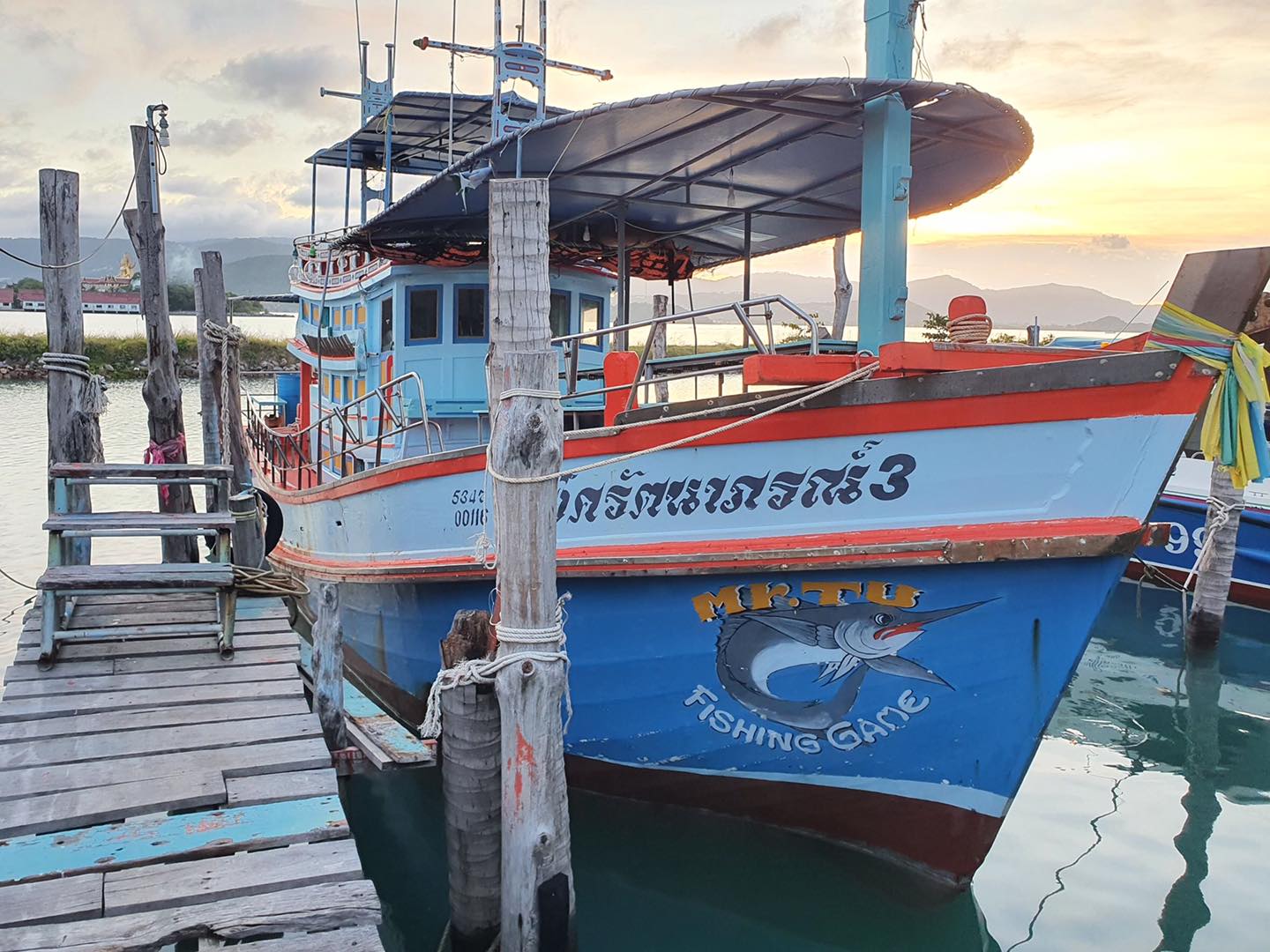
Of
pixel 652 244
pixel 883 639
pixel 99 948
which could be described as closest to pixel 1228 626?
pixel 652 244

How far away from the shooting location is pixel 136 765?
153 inches

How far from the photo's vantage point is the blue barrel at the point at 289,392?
15367 millimetres

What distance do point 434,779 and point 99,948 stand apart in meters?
4.20

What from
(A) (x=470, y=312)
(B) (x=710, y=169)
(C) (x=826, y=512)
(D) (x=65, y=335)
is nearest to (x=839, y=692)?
(C) (x=826, y=512)

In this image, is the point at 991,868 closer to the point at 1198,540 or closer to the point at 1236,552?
the point at 1236,552

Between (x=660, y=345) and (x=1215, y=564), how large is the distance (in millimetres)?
6484

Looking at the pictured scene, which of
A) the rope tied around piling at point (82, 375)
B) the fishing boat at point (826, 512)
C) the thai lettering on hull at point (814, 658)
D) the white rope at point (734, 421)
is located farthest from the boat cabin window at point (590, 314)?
the thai lettering on hull at point (814, 658)

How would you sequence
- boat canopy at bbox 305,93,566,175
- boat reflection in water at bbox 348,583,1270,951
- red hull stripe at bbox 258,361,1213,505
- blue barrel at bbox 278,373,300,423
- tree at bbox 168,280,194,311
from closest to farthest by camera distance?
red hull stripe at bbox 258,361,1213,505
boat reflection in water at bbox 348,583,1270,951
boat canopy at bbox 305,93,566,175
blue barrel at bbox 278,373,300,423
tree at bbox 168,280,194,311

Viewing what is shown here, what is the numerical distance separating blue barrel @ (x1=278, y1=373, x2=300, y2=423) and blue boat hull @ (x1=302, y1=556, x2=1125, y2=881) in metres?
11.1

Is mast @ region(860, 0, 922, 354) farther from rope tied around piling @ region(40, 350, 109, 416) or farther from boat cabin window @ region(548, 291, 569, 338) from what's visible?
rope tied around piling @ region(40, 350, 109, 416)

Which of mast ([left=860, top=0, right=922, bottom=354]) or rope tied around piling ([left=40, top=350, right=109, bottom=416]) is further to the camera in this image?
rope tied around piling ([left=40, top=350, right=109, bottom=416])

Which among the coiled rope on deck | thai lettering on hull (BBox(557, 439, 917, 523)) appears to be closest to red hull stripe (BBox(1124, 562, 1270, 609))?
the coiled rope on deck

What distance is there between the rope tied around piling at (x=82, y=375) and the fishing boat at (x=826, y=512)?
6.11 feet

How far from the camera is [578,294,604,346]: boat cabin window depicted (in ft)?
30.4
